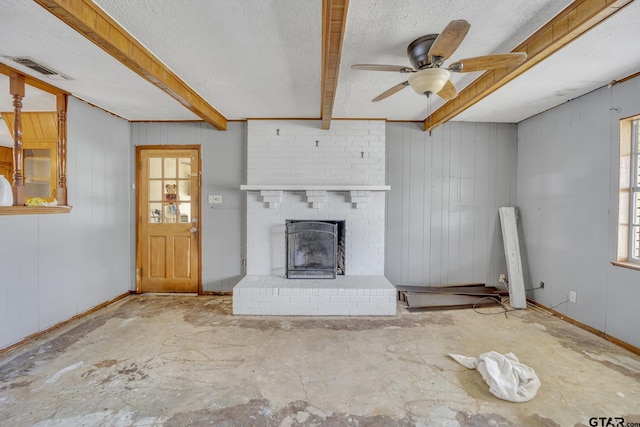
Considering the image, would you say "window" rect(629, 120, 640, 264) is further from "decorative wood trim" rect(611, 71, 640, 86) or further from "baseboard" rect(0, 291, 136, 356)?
"baseboard" rect(0, 291, 136, 356)

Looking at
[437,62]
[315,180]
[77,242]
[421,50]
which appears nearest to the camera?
[437,62]

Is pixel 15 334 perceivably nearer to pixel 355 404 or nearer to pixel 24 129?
pixel 24 129

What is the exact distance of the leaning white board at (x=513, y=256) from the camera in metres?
3.51

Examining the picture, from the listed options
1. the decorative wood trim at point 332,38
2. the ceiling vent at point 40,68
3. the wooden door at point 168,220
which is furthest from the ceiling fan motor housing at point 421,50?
the wooden door at point 168,220

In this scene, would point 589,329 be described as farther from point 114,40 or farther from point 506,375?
point 114,40

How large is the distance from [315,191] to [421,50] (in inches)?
81.1

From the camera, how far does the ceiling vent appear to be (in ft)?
7.37

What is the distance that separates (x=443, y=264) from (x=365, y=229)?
1253mm

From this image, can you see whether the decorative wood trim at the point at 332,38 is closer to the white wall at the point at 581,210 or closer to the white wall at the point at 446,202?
the white wall at the point at 446,202

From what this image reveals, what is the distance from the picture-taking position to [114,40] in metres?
1.87

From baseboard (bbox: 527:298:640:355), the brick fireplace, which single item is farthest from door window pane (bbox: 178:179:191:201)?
baseboard (bbox: 527:298:640:355)

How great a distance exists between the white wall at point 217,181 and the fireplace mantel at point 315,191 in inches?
18.5

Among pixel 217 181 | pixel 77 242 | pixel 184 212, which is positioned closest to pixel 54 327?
pixel 77 242

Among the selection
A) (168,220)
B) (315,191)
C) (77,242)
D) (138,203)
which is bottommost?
(77,242)
